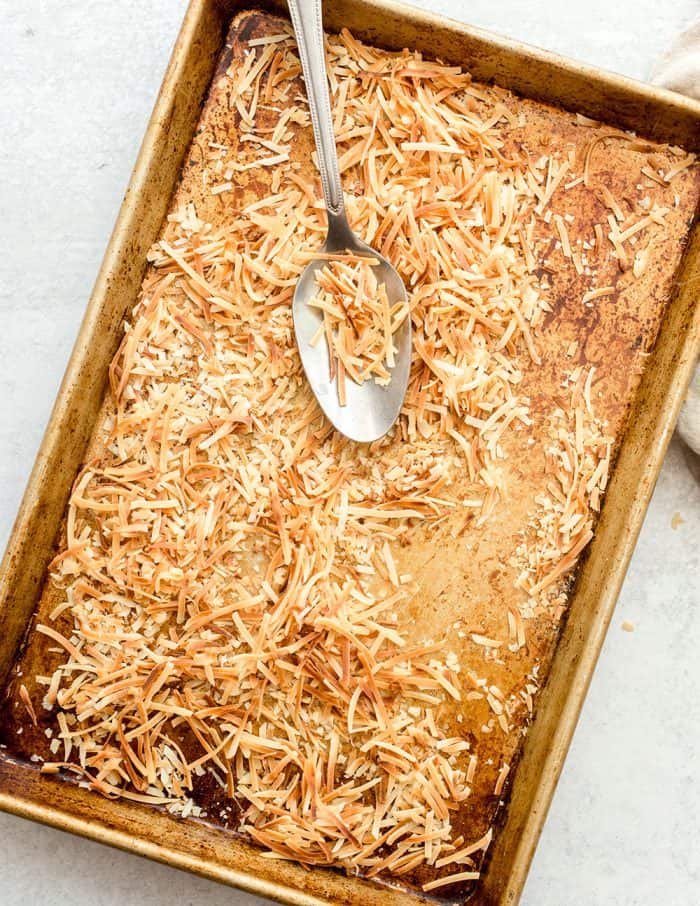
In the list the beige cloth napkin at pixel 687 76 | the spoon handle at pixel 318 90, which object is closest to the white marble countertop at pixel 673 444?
the beige cloth napkin at pixel 687 76

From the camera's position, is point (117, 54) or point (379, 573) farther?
point (117, 54)

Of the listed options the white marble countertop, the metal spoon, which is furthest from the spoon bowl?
the white marble countertop

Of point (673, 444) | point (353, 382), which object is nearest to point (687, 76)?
point (673, 444)

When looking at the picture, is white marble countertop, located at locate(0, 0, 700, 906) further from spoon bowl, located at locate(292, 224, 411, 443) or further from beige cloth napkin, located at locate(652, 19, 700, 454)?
spoon bowl, located at locate(292, 224, 411, 443)

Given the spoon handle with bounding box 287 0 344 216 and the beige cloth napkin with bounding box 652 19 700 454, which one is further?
the beige cloth napkin with bounding box 652 19 700 454

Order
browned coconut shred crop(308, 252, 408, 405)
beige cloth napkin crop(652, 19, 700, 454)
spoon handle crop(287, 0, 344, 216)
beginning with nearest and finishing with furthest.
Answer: spoon handle crop(287, 0, 344, 216) → browned coconut shred crop(308, 252, 408, 405) → beige cloth napkin crop(652, 19, 700, 454)

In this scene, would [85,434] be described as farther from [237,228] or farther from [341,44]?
[341,44]

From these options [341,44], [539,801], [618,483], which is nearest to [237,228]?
[341,44]
